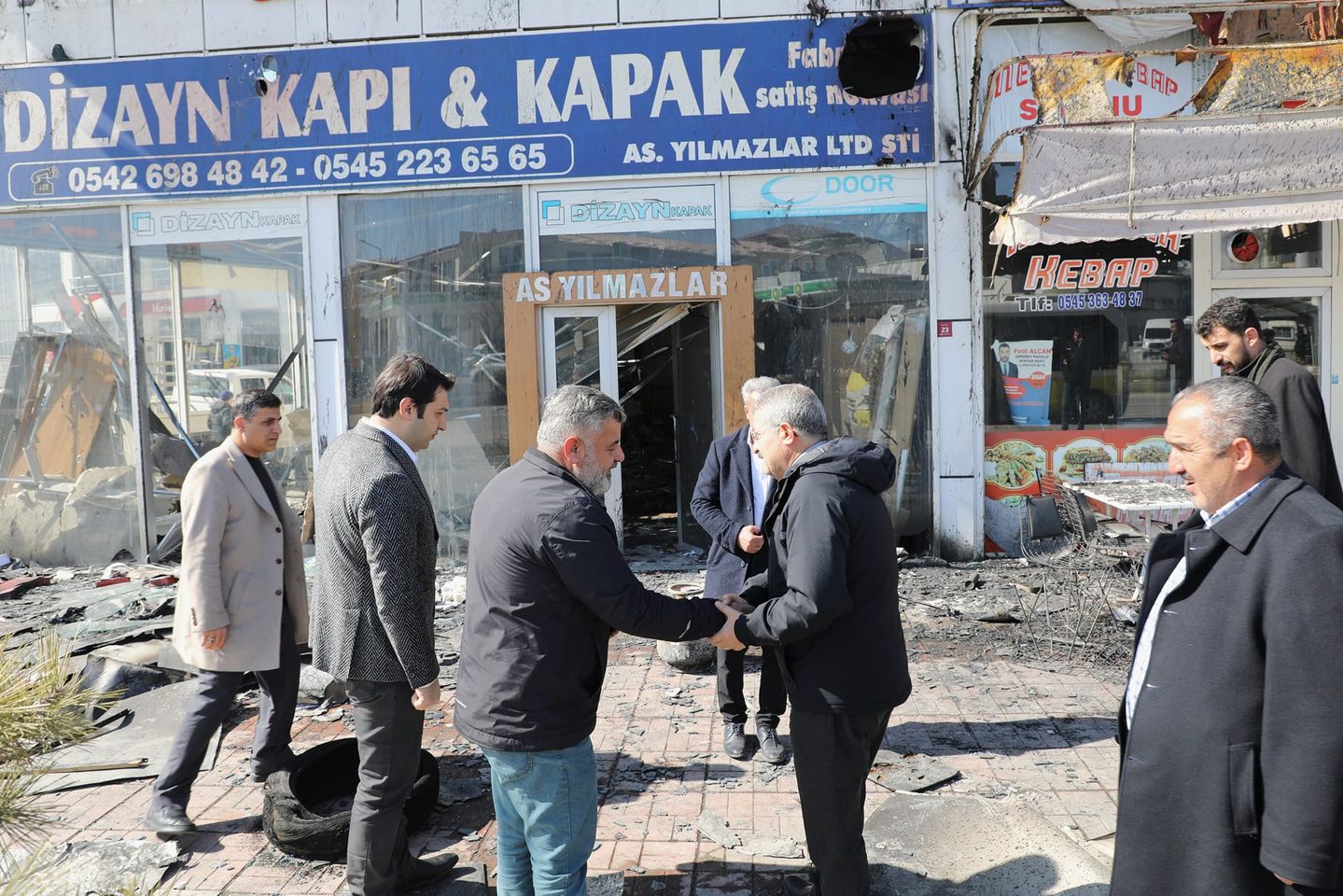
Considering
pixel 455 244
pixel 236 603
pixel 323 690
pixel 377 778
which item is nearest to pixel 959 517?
pixel 455 244

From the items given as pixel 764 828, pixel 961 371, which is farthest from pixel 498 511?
pixel 961 371

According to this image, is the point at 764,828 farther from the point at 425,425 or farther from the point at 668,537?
the point at 668,537

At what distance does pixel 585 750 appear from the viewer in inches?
118

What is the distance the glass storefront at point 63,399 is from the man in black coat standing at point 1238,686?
9.25 metres

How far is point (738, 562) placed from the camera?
488cm

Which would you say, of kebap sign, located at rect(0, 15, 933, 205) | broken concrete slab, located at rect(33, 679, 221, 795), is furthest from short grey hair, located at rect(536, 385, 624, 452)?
kebap sign, located at rect(0, 15, 933, 205)

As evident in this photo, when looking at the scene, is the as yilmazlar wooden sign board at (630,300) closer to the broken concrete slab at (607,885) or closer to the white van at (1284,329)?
the white van at (1284,329)

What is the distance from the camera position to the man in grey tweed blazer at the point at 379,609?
3348 millimetres

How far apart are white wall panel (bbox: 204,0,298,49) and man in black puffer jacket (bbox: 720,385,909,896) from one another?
25.2 feet

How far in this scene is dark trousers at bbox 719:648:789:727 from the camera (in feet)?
16.2

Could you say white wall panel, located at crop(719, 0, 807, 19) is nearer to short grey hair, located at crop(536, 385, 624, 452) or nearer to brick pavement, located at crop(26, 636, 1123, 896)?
brick pavement, located at crop(26, 636, 1123, 896)

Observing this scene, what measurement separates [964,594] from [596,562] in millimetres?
5607

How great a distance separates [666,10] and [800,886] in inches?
286

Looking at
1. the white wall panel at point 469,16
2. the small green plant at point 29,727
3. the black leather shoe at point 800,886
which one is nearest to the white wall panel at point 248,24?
the white wall panel at point 469,16
